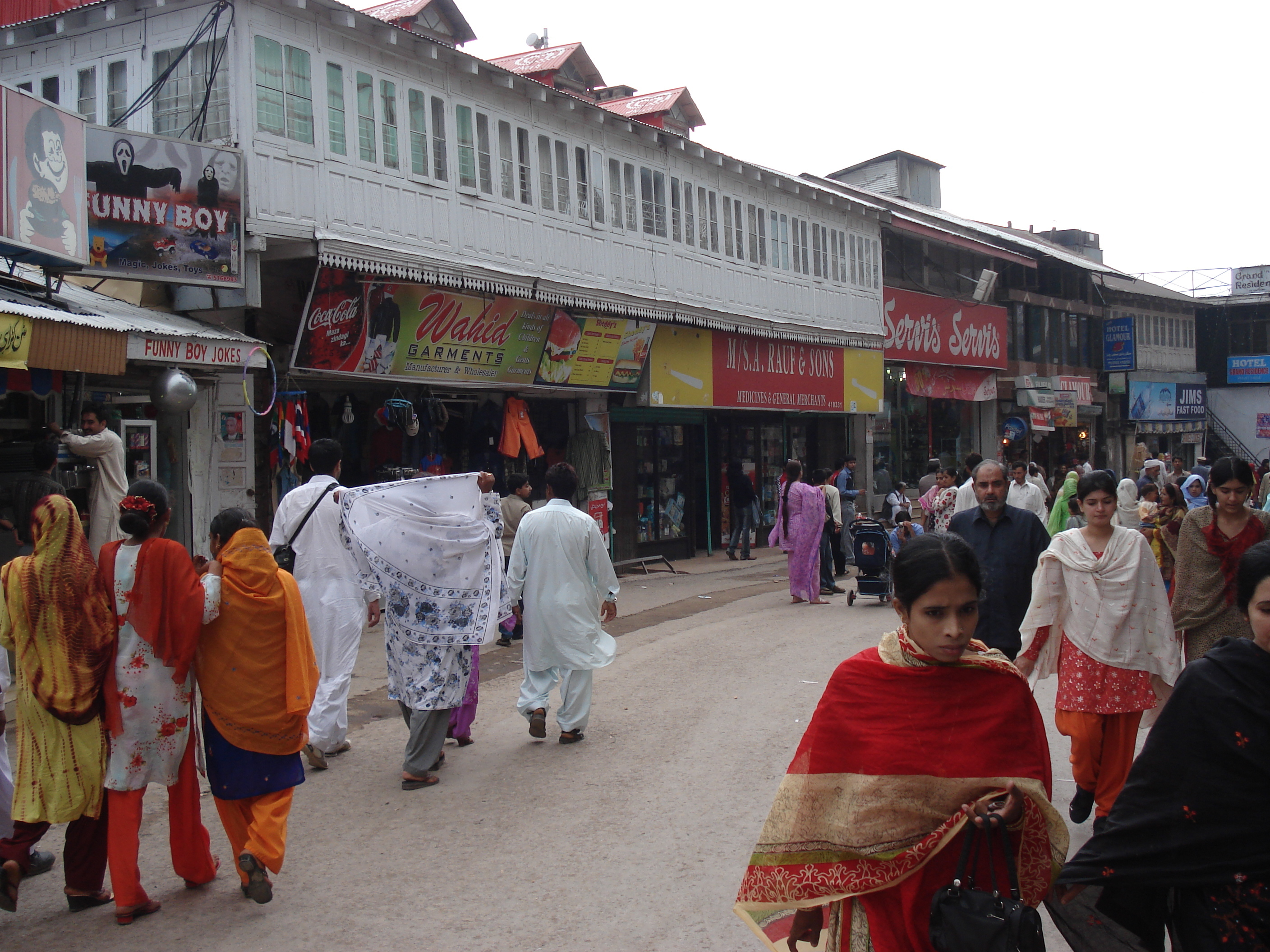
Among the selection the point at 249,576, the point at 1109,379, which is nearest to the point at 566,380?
the point at 249,576

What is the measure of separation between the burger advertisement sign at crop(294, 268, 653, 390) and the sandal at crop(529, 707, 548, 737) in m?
5.25

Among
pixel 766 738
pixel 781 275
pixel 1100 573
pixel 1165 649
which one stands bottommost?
pixel 766 738

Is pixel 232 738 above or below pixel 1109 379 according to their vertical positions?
below

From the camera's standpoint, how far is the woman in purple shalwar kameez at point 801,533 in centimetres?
1250

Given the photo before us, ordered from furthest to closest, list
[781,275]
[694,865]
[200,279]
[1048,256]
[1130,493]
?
[1048,256]
[781,275]
[1130,493]
[200,279]
[694,865]

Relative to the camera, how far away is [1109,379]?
34.9 m

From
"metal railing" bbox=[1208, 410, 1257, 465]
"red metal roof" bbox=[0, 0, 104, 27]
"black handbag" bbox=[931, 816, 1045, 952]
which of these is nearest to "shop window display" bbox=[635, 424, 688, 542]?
"red metal roof" bbox=[0, 0, 104, 27]

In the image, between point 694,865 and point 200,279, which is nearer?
point 694,865

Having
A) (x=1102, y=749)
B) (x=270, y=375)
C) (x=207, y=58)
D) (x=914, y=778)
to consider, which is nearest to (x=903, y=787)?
(x=914, y=778)

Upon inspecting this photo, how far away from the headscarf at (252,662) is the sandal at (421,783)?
4.67 feet

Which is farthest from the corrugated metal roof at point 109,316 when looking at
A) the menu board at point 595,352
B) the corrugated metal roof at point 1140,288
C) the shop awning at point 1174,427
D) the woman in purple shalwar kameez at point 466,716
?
the shop awning at point 1174,427

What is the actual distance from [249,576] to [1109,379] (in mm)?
35167

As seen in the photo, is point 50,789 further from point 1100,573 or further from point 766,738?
point 1100,573

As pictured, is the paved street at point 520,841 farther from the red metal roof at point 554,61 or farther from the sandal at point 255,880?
the red metal roof at point 554,61
